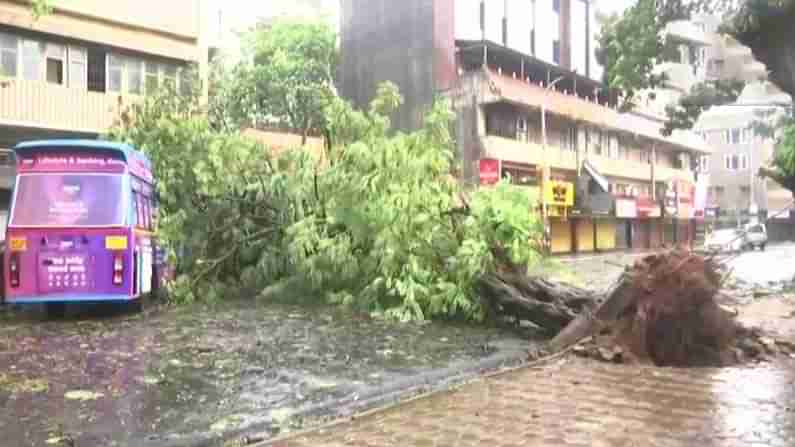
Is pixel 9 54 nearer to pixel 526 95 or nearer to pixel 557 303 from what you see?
pixel 557 303

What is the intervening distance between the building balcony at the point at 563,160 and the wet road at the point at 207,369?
90.6 feet

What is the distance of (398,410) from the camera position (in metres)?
6.71

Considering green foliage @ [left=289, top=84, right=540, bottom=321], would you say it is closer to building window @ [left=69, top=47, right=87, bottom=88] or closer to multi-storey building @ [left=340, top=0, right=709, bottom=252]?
building window @ [left=69, top=47, right=87, bottom=88]

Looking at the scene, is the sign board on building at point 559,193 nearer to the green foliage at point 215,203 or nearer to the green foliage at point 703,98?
the green foliage at point 703,98

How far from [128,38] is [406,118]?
46.6ft

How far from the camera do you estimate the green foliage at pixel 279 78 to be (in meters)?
23.8

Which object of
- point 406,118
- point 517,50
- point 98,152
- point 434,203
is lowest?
point 434,203

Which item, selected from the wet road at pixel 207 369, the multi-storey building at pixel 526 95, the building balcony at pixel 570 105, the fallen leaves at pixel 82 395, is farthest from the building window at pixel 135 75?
the fallen leaves at pixel 82 395

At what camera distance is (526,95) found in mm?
41125

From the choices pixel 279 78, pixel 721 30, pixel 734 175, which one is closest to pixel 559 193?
pixel 279 78

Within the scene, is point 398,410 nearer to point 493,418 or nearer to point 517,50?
point 493,418

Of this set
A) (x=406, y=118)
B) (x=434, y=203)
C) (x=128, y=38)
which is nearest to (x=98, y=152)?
(x=434, y=203)

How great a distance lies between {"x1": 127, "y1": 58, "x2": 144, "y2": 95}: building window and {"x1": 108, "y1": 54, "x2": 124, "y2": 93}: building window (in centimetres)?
31

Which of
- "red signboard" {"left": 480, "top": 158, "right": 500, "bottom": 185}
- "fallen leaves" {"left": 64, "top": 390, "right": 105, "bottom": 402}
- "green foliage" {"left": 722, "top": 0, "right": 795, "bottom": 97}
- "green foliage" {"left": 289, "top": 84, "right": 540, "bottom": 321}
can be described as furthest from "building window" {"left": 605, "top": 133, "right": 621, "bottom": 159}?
"fallen leaves" {"left": 64, "top": 390, "right": 105, "bottom": 402}
